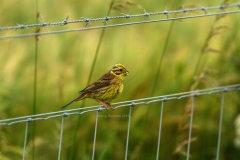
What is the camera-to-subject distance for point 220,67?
533cm

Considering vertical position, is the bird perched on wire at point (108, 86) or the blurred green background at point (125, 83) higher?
the blurred green background at point (125, 83)

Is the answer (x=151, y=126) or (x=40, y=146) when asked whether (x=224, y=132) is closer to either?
(x=151, y=126)

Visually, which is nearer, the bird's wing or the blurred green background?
the bird's wing

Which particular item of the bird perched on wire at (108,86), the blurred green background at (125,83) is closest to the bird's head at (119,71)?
the bird perched on wire at (108,86)

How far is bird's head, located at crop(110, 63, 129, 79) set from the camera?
3024 mm

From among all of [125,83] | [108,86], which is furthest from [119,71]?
[125,83]

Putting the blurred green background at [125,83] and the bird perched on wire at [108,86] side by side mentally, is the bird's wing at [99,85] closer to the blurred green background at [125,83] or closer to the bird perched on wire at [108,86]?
the bird perched on wire at [108,86]

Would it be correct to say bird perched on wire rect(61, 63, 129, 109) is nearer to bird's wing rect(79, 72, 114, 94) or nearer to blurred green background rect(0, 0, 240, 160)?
bird's wing rect(79, 72, 114, 94)

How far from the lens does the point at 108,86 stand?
119 inches

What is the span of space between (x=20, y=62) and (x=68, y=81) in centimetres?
42

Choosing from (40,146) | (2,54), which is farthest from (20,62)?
(40,146)

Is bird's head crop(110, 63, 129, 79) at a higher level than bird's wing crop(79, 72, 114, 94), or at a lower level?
higher

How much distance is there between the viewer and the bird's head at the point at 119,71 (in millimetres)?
3024

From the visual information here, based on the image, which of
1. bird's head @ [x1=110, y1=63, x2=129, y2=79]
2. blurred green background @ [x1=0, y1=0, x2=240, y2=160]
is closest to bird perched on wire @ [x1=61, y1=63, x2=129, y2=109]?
bird's head @ [x1=110, y1=63, x2=129, y2=79]
